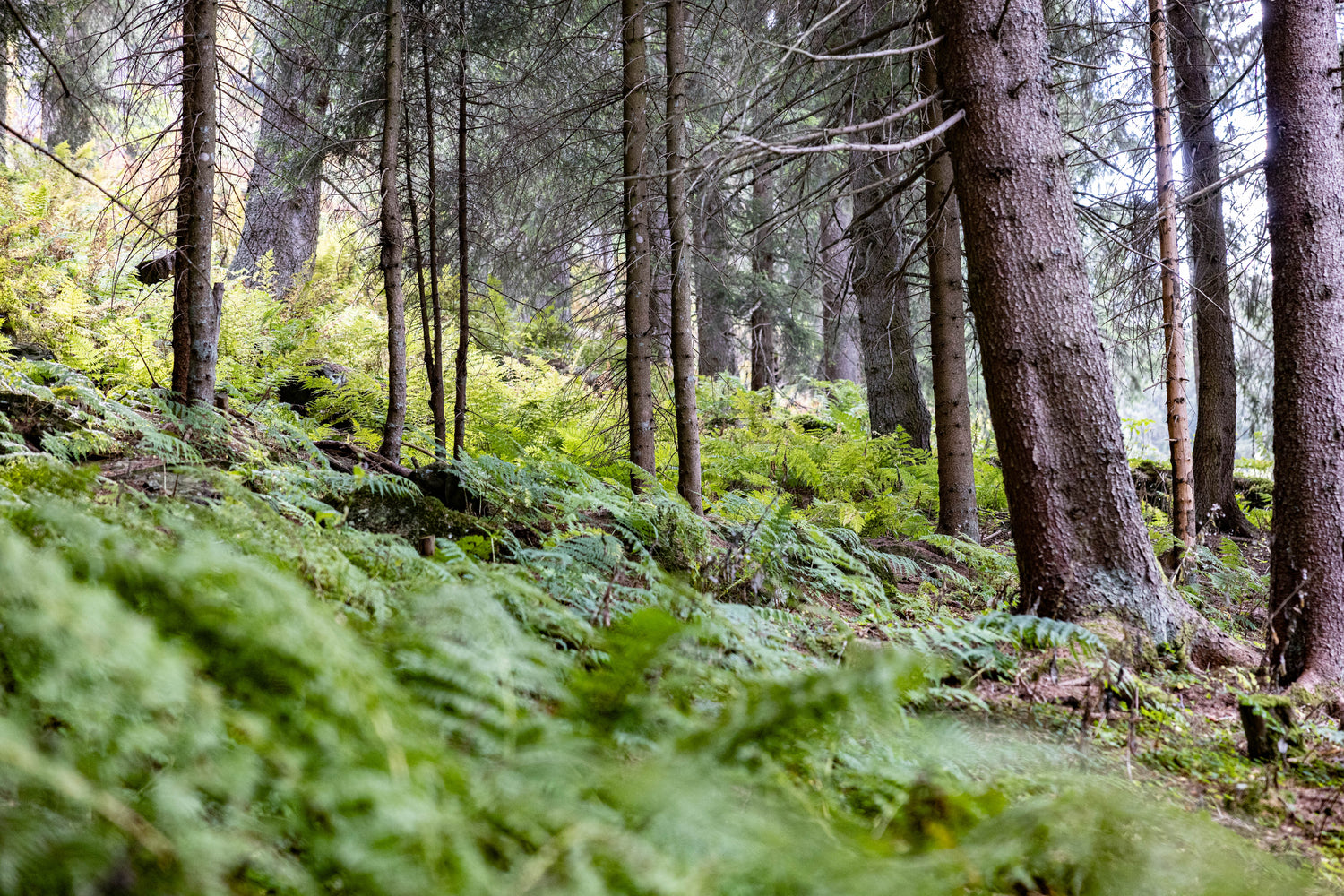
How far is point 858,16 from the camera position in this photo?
6.43 m

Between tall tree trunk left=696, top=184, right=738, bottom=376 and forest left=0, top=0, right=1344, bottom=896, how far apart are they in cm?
21

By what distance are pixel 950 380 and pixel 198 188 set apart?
524 cm

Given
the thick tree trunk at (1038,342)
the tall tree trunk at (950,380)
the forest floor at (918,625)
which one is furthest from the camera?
the tall tree trunk at (950,380)

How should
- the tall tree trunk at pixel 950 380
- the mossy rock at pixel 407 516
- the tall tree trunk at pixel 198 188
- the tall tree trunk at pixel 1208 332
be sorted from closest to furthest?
the mossy rock at pixel 407 516
the tall tree trunk at pixel 198 188
the tall tree trunk at pixel 950 380
the tall tree trunk at pixel 1208 332

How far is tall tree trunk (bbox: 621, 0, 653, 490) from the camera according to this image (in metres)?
5.37

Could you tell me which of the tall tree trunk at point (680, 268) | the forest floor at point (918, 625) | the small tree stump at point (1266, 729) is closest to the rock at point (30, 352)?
the forest floor at point (918, 625)

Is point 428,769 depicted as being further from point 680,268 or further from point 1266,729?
point 680,268

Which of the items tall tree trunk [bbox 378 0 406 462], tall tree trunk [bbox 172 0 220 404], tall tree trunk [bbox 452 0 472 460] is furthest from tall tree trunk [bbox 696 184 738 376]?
tall tree trunk [bbox 172 0 220 404]

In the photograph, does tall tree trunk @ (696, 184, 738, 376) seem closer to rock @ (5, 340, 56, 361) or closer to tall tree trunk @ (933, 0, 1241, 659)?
tall tree trunk @ (933, 0, 1241, 659)

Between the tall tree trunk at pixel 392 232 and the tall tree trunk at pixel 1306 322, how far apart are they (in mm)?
5185

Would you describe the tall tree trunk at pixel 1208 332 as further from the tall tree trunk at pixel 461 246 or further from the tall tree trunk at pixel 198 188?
the tall tree trunk at pixel 198 188

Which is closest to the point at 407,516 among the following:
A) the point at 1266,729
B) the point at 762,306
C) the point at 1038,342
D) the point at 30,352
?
the point at 1038,342

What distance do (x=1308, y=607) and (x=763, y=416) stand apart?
5963 millimetres

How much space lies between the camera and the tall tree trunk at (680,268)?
16.8 ft
